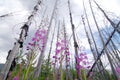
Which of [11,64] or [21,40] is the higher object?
[21,40]

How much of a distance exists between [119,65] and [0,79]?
7607mm

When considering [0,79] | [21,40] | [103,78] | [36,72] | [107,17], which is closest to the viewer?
[0,79]

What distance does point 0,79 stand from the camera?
6.06 meters

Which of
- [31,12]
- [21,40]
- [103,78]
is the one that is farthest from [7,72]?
[103,78]

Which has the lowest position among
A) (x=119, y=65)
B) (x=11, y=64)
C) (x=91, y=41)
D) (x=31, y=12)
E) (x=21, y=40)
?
(x=11, y=64)

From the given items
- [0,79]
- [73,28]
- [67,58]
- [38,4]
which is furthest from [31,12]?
[67,58]

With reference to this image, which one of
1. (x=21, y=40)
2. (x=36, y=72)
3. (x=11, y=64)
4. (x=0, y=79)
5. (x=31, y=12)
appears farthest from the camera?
(x=36, y=72)

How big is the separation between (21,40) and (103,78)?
332 inches

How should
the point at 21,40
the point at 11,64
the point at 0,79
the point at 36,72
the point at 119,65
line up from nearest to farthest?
the point at 0,79
the point at 11,64
the point at 21,40
the point at 36,72
the point at 119,65

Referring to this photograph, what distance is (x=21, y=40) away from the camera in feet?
23.7

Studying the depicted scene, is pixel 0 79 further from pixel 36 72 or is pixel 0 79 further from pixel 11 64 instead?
pixel 36 72

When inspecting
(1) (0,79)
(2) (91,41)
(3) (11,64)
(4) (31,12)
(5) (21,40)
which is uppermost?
(2) (91,41)

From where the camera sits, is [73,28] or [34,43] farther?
[34,43]

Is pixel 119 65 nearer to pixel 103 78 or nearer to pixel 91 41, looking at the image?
pixel 103 78
